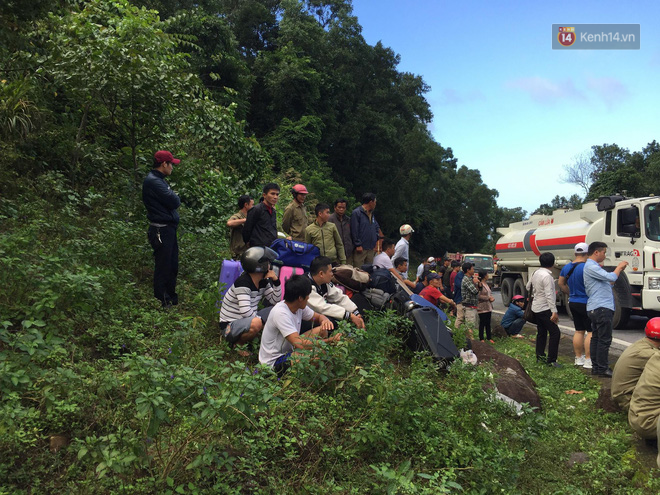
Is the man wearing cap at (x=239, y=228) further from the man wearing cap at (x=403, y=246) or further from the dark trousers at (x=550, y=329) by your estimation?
the dark trousers at (x=550, y=329)

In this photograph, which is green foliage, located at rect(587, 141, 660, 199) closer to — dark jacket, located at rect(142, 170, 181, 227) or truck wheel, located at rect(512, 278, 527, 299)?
truck wheel, located at rect(512, 278, 527, 299)

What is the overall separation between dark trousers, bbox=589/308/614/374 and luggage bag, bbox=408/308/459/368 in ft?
Result: 7.74

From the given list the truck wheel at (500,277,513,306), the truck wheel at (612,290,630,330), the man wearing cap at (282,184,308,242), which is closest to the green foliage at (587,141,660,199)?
the truck wheel at (500,277,513,306)

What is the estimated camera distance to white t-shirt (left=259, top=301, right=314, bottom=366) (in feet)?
15.4

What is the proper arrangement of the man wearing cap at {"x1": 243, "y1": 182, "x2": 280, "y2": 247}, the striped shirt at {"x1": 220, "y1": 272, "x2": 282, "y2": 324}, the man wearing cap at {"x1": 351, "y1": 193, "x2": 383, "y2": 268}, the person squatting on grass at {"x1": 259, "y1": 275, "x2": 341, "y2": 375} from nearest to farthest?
the person squatting on grass at {"x1": 259, "y1": 275, "x2": 341, "y2": 375}
the striped shirt at {"x1": 220, "y1": 272, "x2": 282, "y2": 324}
the man wearing cap at {"x1": 243, "y1": 182, "x2": 280, "y2": 247}
the man wearing cap at {"x1": 351, "y1": 193, "x2": 383, "y2": 268}

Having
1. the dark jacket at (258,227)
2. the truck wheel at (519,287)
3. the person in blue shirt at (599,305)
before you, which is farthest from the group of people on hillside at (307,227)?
the truck wheel at (519,287)

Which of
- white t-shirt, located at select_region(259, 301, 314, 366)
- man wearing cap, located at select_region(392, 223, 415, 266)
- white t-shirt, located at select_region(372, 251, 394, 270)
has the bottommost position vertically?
white t-shirt, located at select_region(259, 301, 314, 366)

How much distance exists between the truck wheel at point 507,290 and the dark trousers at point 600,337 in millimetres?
9463

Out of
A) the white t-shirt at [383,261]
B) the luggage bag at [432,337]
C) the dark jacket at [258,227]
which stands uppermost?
the dark jacket at [258,227]

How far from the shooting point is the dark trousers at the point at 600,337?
695cm

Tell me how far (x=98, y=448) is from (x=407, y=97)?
37557 mm

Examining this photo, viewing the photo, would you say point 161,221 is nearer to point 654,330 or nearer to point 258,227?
point 258,227

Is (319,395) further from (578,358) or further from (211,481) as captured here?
(578,358)

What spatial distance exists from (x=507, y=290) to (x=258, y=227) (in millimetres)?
12009
